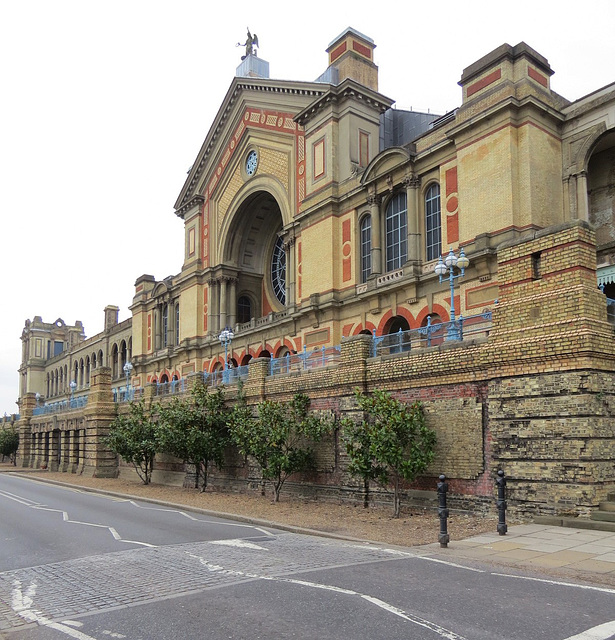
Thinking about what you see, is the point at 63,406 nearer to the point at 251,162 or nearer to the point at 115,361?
the point at 251,162

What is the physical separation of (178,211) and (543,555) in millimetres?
43974

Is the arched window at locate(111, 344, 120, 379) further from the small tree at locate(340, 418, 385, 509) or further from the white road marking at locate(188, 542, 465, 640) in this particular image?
the white road marking at locate(188, 542, 465, 640)

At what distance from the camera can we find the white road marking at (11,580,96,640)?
683 centimetres

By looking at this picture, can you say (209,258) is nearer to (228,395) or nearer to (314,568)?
(228,395)

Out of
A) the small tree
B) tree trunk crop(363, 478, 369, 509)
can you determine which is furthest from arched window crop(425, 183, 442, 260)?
the small tree

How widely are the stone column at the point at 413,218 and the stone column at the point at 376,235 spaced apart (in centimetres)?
208

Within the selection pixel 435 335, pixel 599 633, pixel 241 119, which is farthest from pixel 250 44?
pixel 599 633

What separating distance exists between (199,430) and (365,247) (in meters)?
13.0

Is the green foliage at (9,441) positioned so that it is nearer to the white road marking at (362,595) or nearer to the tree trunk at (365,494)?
the tree trunk at (365,494)

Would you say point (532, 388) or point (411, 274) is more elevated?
point (411, 274)

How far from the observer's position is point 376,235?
31.4 m

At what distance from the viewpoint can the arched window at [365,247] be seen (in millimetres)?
32531

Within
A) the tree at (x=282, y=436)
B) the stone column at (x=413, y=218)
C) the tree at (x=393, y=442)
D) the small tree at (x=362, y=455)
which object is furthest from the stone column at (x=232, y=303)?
the tree at (x=393, y=442)

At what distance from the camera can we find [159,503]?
21844 millimetres
